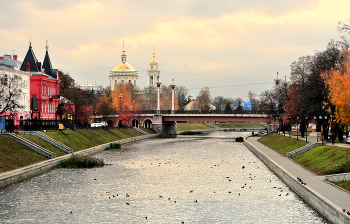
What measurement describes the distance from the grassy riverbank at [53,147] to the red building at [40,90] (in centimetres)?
1252

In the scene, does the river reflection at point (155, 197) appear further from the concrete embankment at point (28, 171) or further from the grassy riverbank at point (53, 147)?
the grassy riverbank at point (53, 147)

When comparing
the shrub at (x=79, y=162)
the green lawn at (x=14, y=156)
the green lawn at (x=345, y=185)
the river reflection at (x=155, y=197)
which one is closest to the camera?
the river reflection at (x=155, y=197)

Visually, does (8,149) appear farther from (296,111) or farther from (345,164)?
(296,111)

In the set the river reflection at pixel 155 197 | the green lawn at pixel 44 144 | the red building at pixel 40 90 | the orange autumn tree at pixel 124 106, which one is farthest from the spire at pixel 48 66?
the river reflection at pixel 155 197

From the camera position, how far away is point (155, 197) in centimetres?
3566

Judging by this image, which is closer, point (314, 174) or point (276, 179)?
point (314, 174)

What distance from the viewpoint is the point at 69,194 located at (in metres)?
36.7

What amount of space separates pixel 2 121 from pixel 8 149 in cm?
1482

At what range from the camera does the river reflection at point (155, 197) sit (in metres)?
29.6

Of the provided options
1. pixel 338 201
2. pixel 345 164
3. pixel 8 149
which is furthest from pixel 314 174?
pixel 8 149

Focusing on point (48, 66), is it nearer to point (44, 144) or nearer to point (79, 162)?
point (44, 144)

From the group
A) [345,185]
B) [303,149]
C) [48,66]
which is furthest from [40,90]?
[345,185]

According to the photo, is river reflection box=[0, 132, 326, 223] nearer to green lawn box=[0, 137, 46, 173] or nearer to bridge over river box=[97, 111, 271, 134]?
green lawn box=[0, 137, 46, 173]

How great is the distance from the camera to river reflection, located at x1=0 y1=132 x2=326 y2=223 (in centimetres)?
2956
